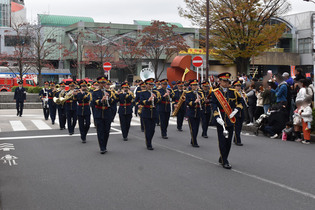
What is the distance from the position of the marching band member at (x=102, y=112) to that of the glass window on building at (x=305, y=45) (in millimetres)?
51952

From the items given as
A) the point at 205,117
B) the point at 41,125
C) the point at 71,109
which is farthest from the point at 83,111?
the point at 41,125

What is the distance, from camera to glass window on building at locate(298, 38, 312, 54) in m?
55.9

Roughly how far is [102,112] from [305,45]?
52970mm

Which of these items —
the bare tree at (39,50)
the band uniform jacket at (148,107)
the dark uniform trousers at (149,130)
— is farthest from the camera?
the bare tree at (39,50)

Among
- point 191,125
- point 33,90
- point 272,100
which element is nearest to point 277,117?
point 272,100

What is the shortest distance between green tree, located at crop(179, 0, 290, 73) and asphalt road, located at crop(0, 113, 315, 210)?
1735 centimetres

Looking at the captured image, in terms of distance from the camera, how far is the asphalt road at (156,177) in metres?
5.54

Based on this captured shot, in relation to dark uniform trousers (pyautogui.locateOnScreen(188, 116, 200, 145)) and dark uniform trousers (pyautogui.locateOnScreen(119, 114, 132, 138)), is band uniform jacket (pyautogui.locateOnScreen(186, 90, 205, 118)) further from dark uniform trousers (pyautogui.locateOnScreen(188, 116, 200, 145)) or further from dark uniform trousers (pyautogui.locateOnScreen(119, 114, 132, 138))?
dark uniform trousers (pyautogui.locateOnScreen(119, 114, 132, 138))

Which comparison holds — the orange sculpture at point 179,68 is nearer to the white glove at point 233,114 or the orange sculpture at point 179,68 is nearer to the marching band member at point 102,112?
the marching band member at point 102,112

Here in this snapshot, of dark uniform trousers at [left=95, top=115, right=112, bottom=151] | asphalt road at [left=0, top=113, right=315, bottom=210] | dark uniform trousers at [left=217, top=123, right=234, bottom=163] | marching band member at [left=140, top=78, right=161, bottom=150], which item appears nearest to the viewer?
asphalt road at [left=0, top=113, right=315, bottom=210]

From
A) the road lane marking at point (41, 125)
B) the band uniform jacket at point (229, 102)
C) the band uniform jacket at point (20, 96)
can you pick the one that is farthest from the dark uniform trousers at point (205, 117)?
the band uniform jacket at point (20, 96)

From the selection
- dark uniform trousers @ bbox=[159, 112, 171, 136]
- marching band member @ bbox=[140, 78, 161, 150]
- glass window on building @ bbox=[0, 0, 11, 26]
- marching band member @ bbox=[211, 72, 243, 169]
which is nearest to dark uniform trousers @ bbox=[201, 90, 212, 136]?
dark uniform trousers @ bbox=[159, 112, 171, 136]

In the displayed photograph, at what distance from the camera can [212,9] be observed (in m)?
28.0

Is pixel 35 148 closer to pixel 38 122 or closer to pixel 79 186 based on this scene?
pixel 79 186
